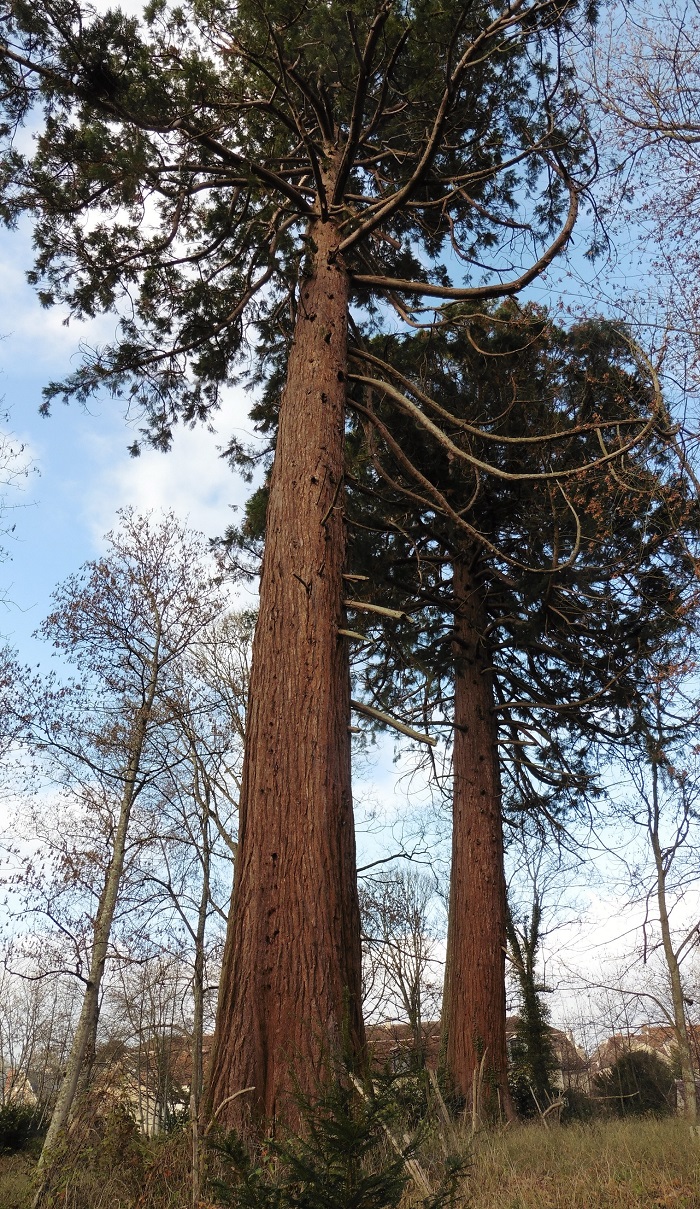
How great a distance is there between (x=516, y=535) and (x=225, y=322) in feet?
14.4

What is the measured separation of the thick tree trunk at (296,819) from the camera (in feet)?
10.6

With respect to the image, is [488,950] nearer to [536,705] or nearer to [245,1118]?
[536,705]

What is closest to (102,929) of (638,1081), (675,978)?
(675,978)

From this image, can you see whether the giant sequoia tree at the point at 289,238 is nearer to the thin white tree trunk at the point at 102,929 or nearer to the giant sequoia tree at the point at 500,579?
the giant sequoia tree at the point at 500,579

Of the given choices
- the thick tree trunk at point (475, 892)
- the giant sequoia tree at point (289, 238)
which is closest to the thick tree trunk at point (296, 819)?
the giant sequoia tree at point (289, 238)

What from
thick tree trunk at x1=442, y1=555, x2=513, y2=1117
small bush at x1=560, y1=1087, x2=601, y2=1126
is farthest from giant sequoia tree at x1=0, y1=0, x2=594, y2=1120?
small bush at x1=560, y1=1087, x2=601, y2=1126

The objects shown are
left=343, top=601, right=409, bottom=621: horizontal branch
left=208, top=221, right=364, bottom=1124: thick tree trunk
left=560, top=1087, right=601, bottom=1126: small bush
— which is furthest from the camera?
left=560, top=1087, right=601, bottom=1126: small bush

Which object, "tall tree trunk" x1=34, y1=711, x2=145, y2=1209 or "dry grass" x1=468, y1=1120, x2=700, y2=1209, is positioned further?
"tall tree trunk" x1=34, y1=711, x2=145, y2=1209

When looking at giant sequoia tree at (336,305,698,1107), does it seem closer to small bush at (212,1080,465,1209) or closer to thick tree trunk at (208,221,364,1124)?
thick tree trunk at (208,221,364,1124)

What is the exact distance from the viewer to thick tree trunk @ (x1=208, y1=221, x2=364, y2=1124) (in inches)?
128

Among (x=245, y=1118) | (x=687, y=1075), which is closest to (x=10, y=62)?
(x=245, y=1118)

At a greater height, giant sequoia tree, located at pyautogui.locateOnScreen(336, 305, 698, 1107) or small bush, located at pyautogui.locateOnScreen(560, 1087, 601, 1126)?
giant sequoia tree, located at pyautogui.locateOnScreen(336, 305, 698, 1107)

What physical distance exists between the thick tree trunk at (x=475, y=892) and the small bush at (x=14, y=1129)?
9893 mm

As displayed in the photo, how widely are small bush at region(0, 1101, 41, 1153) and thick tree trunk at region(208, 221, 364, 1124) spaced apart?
1305cm
